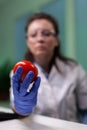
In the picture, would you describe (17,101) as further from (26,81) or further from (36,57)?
(36,57)

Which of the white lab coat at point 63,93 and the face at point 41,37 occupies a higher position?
the face at point 41,37

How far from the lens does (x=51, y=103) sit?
3.83 ft

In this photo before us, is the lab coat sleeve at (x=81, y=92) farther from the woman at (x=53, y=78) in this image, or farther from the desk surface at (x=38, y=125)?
the desk surface at (x=38, y=125)

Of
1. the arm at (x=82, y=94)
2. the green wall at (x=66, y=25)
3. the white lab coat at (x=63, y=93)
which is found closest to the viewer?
the white lab coat at (x=63, y=93)

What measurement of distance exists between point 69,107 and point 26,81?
1.79 ft

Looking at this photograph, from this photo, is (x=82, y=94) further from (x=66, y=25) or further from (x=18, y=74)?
(x=66, y=25)

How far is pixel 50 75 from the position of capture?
4.19 feet

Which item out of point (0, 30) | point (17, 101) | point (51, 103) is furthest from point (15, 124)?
point (0, 30)

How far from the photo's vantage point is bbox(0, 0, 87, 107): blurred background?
83.3 inches

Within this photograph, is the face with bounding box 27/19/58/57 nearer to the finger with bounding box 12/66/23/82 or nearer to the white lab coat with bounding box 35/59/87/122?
the white lab coat with bounding box 35/59/87/122

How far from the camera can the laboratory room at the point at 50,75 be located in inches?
29.8

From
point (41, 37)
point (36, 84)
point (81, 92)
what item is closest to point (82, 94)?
point (81, 92)

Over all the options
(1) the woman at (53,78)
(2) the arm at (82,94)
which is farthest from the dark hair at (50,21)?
(2) the arm at (82,94)

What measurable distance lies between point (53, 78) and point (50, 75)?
23 millimetres
